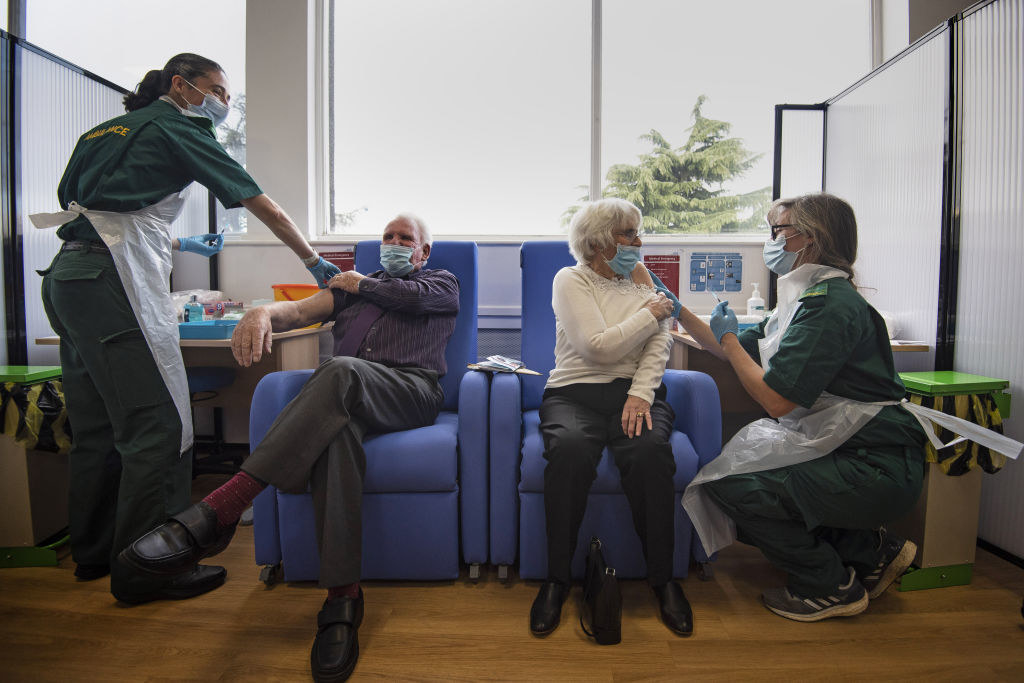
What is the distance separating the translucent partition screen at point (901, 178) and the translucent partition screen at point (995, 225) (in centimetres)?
9

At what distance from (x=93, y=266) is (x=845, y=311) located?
2026mm

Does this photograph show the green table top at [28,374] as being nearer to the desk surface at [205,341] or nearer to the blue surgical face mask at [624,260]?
the desk surface at [205,341]

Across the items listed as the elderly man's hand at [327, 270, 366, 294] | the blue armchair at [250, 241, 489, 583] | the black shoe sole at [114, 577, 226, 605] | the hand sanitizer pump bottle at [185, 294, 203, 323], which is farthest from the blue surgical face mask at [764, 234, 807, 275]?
the hand sanitizer pump bottle at [185, 294, 203, 323]

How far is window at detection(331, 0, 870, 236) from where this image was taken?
2.83 m

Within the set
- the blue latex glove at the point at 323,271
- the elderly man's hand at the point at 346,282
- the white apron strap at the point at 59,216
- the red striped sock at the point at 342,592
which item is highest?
the white apron strap at the point at 59,216

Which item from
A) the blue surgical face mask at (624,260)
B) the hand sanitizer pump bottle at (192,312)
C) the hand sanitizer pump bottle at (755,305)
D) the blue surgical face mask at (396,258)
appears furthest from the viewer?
the hand sanitizer pump bottle at (755,305)

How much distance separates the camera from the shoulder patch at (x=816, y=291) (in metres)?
1.33

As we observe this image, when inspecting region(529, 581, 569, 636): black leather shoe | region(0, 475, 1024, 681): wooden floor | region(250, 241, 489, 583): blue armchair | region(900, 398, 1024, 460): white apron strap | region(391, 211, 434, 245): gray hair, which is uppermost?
region(391, 211, 434, 245): gray hair

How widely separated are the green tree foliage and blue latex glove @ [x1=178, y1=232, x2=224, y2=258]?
5.75 feet

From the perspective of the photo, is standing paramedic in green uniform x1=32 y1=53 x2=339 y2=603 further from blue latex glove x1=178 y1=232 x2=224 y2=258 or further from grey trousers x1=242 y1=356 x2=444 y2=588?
grey trousers x1=242 y1=356 x2=444 y2=588

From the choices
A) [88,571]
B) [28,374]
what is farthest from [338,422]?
[28,374]

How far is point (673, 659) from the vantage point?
122cm

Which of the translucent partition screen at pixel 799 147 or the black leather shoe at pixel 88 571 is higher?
the translucent partition screen at pixel 799 147

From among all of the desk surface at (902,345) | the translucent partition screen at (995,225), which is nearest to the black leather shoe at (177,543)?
the desk surface at (902,345)
